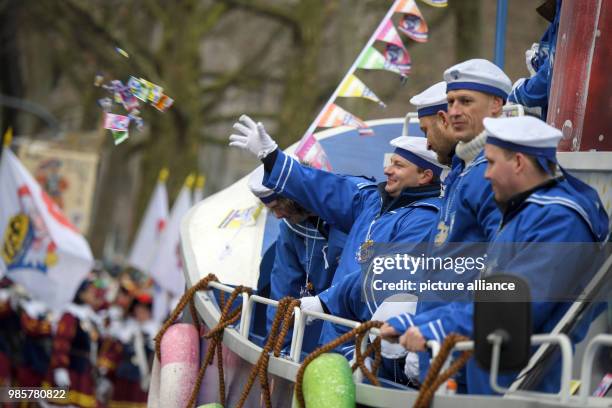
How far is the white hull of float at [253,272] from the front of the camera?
4352 millimetres

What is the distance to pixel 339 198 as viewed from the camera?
683 cm

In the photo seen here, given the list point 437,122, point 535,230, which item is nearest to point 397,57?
point 437,122

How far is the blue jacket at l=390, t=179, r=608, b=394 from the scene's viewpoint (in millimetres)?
4492

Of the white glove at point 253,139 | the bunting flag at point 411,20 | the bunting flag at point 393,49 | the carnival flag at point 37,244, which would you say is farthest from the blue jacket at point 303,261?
the carnival flag at point 37,244

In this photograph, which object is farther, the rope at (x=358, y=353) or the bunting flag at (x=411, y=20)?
the bunting flag at (x=411, y=20)

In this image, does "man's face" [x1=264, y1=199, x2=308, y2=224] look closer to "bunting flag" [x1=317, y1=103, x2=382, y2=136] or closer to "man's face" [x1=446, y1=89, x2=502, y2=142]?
"bunting flag" [x1=317, y1=103, x2=382, y2=136]

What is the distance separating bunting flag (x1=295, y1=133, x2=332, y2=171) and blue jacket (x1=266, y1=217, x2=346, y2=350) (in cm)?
A: 82

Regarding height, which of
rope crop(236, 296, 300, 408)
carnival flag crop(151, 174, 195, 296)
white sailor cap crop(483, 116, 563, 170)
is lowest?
carnival flag crop(151, 174, 195, 296)

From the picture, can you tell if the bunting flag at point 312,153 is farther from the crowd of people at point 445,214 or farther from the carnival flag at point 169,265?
the carnival flag at point 169,265

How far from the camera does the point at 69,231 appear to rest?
507 inches

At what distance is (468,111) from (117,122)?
2.53 meters

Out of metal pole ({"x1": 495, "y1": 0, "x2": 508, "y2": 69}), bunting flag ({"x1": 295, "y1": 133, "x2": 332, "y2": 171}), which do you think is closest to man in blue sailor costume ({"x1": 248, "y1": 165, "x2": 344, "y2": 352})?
bunting flag ({"x1": 295, "y1": 133, "x2": 332, "y2": 171})

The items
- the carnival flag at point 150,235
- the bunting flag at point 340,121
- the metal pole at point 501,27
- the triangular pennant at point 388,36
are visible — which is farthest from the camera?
the carnival flag at point 150,235

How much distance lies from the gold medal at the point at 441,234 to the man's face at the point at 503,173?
67 centimetres
